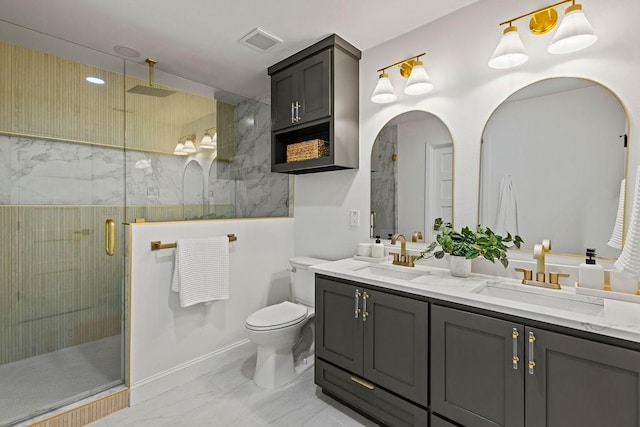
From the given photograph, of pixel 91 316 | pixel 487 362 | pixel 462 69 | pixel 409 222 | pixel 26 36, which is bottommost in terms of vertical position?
pixel 91 316

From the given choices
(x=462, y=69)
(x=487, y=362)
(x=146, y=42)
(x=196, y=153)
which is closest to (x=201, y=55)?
(x=146, y=42)

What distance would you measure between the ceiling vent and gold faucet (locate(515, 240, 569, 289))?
2054 mm

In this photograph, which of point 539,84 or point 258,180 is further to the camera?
point 258,180

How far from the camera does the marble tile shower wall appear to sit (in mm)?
2266

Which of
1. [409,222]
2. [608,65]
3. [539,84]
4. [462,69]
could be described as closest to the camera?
[608,65]

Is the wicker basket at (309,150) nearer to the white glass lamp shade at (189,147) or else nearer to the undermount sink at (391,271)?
the white glass lamp shade at (189,147)

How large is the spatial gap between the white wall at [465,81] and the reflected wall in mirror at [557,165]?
0.05 metres

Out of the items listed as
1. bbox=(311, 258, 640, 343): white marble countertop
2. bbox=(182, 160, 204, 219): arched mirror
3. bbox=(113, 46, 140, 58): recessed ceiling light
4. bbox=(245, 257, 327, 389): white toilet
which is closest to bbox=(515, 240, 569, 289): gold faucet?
bbox=(311, 258, 640, 343): white marble countertop

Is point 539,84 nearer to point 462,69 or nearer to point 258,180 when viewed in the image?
point 462,69

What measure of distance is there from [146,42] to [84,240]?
147 cm

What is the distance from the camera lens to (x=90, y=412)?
1.85 metres

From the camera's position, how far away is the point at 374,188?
2.37m

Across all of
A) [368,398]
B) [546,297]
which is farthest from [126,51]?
[546,297]

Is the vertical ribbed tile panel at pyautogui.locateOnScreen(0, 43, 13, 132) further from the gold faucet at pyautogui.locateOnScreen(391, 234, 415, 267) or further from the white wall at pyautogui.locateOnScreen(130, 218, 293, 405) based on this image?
the gold faucet at pyautogui.locateOnScreen(391, 234, 415, 267)
